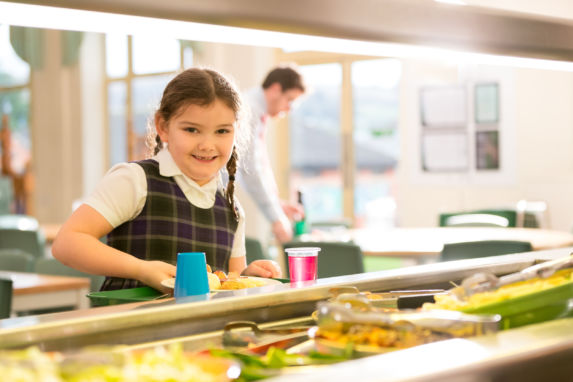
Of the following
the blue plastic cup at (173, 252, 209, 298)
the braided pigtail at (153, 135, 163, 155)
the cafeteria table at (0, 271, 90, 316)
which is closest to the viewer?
the blue plastic cup at (173, 252, 209, 298)

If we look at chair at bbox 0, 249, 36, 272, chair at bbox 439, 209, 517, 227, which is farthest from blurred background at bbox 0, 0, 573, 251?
chair at bbox 0, 249, 36, 272

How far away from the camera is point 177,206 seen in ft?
6.86

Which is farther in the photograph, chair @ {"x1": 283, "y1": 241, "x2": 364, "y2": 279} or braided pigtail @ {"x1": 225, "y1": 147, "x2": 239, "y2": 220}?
chair @ {"x1": 283, "y1": 241, "x2": 364, "y2": 279}

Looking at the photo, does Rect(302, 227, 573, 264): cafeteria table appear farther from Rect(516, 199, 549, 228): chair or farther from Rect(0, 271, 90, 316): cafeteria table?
Rect(516, 199, 549, 228): chair

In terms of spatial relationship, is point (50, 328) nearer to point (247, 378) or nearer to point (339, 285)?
point (247, 378)

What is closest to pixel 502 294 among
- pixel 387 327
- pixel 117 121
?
pixel 387 327

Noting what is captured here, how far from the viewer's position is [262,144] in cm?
455

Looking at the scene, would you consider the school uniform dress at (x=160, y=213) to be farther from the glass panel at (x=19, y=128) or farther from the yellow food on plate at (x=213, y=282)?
the glass panel at (x=19, y=128)

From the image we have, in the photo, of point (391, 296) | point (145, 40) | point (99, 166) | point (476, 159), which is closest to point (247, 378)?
point (391, 296)

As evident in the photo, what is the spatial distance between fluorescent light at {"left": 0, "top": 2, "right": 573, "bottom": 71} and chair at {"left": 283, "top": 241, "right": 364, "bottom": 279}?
7.18ft

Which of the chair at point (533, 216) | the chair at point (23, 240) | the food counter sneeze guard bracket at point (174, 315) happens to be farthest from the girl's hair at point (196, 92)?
the chair at point (533, 216)

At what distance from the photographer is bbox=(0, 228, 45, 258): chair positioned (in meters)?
5.71

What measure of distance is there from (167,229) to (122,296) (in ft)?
1.68

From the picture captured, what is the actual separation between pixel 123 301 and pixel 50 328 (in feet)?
1.56
